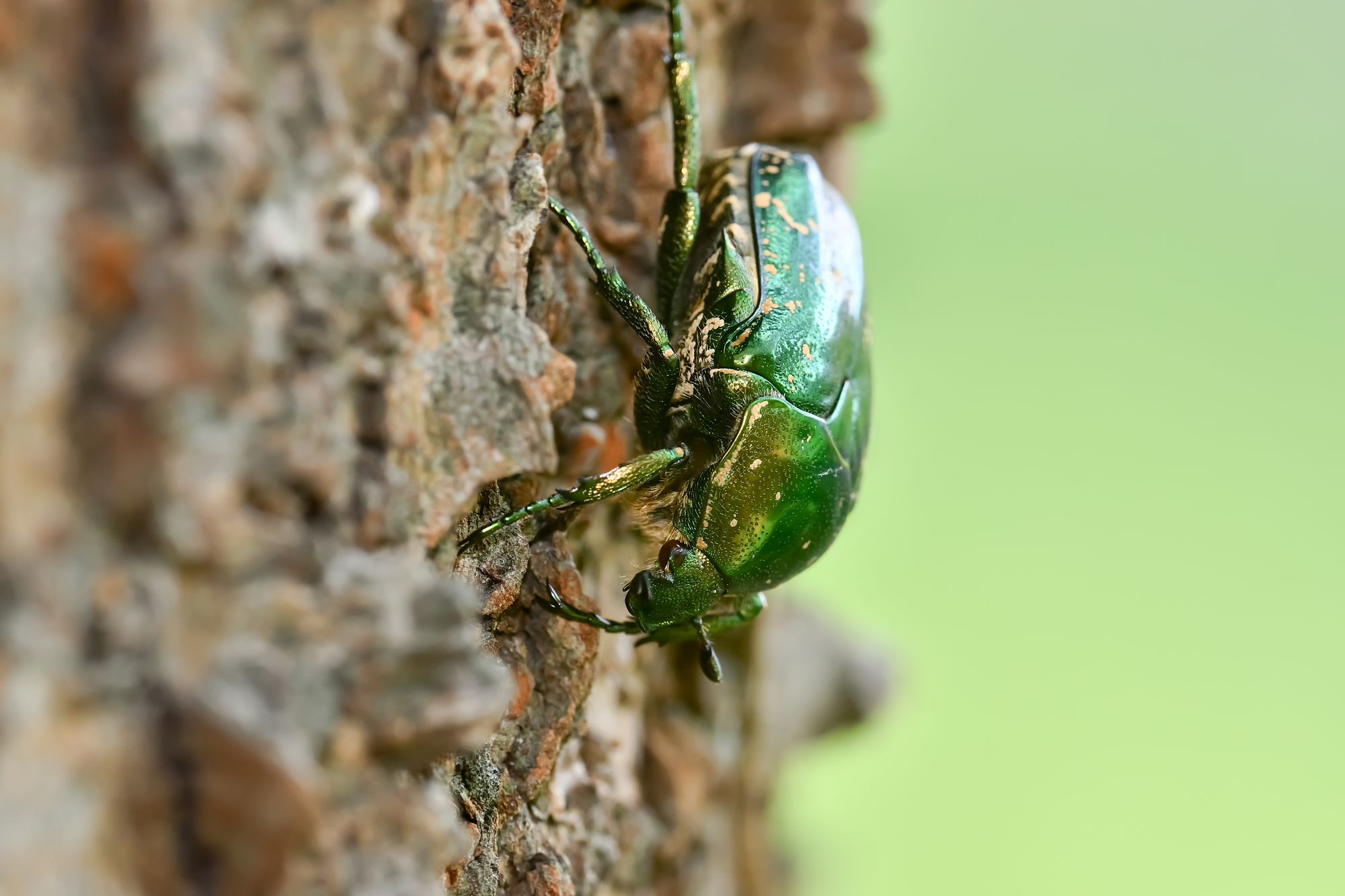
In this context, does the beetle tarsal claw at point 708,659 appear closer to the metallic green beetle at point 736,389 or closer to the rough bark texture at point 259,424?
the metallic green beetle at point 736,389

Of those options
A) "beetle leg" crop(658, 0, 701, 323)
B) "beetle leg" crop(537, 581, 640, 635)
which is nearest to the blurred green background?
"beetle leg" crop(658, 0, 701, 323)

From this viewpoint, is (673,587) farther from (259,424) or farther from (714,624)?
(259,424)

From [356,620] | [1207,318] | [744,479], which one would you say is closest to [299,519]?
[356,620]

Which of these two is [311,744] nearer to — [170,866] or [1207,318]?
[170,866]

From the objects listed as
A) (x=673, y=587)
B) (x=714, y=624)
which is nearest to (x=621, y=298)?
(x=673, y=587)

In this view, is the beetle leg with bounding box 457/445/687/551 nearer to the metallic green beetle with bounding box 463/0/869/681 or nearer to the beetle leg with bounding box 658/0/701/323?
the metallic green beetle with bounding box 463/0/869/681

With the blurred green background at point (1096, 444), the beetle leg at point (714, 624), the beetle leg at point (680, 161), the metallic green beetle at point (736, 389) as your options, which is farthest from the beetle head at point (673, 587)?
the blurred green background at point (1096, 444)
